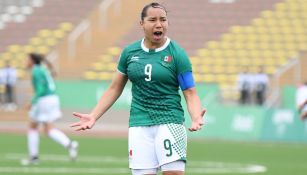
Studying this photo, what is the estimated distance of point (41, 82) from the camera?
21.1 metres

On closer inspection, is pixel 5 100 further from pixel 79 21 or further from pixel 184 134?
pixel 184 134

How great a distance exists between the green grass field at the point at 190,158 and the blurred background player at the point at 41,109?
0.37 metres

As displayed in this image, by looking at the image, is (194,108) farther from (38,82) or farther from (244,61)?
(244,61)

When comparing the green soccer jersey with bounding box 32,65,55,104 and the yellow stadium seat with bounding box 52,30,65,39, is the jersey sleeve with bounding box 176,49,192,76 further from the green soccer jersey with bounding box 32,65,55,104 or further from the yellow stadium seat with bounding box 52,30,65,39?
the yellow stadium seat with bounding box 52,30,65,39

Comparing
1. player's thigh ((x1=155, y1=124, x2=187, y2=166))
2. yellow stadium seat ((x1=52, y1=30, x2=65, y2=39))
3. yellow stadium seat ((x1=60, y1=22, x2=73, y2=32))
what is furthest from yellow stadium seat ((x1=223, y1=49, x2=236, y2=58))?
player's thigh ((x1=155, y1=124, x2=187, y2=166))

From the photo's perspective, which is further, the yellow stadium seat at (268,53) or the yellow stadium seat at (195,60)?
the yellow stadium seat at (195,60)

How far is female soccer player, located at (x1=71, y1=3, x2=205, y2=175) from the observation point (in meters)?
9.55

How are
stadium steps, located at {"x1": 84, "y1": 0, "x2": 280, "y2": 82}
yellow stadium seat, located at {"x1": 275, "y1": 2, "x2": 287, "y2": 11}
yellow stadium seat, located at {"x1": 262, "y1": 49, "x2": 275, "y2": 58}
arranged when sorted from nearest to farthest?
yellow stadium seat, located at {"x1": 262, "y1": 49, "x2": 275, "y2": 58} → stadium steps, located at {"x1": 84, "y1": 0, "x2": 280, "y2": 82} → yellow stadium seat, located at {"x1": 275, "y1": 2, "x2": 287, "y2": 11}

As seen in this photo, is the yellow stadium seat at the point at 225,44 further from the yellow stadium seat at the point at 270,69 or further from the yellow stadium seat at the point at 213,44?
the yellow stadium seat at the point at 270,69

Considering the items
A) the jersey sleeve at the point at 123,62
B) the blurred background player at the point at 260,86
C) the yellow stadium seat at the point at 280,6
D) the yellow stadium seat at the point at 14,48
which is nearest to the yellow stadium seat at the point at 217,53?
the yellow stadium seat at the point at 280,6

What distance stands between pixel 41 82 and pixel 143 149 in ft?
38.7

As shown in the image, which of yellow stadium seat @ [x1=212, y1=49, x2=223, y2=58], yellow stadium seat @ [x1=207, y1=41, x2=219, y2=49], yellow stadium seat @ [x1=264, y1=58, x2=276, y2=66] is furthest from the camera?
yellow stadium seat @ [x1=207, y1=41, x2=219, y2=49]

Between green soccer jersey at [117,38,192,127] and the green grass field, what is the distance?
824 centimetres

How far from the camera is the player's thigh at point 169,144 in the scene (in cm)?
955
